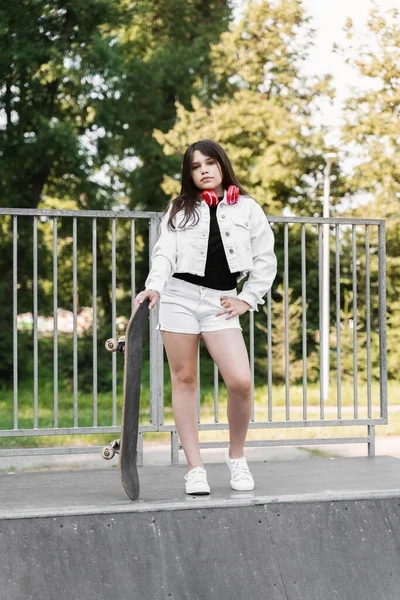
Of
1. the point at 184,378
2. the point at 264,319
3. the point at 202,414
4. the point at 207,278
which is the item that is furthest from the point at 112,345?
the point at 264,319

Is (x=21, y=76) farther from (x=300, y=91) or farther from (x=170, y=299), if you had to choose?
(x=170, y=299)

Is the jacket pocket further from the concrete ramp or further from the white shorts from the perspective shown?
the concrete ramp

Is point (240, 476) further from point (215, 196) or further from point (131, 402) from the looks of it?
point (215, 196)

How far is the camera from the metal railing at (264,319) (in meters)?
5.11

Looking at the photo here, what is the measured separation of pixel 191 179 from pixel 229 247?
0.39 metres

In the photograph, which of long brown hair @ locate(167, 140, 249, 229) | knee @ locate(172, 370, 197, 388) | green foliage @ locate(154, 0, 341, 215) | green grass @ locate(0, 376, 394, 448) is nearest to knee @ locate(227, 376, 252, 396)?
knee @ locate(172, 370, 197, 388)

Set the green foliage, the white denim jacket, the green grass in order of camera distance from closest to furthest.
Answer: the white denim jacket, the green grass, the green foliage

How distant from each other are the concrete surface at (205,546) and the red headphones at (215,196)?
1360 mm

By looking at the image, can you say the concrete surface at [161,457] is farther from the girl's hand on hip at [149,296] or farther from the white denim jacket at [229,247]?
the girl's hand on hip at [149,296]

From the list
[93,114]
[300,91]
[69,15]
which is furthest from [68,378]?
[300,91]

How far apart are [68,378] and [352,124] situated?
1057cm

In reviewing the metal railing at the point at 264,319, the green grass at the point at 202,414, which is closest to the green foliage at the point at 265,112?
the metal railing at the point at 264,319

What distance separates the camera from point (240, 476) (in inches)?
168

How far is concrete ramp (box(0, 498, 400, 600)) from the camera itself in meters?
3.45
